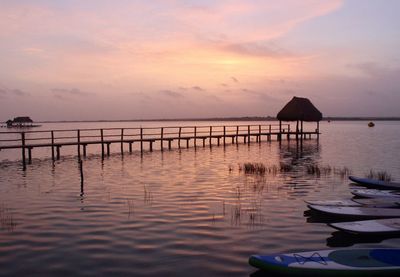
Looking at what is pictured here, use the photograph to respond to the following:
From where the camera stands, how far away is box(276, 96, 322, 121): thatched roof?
46562 mm

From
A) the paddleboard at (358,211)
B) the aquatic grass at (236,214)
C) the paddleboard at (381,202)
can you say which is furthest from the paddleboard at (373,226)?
the aquatic grass at (236,214)

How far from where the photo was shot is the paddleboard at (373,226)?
352 inches

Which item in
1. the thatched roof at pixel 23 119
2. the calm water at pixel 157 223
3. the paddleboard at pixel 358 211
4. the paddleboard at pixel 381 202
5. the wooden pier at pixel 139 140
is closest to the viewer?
the calm water at pixel 157 223

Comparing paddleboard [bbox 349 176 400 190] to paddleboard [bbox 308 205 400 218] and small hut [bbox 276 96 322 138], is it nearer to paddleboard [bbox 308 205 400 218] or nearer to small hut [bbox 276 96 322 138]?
paddleboard [bbox 308 205 400 218]

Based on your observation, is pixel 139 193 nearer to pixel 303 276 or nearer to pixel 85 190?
pixel 85 190

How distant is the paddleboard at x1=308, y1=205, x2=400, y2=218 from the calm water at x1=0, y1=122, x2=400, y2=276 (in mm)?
355

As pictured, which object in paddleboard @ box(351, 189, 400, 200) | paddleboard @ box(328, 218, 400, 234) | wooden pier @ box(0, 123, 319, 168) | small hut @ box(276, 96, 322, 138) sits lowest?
paddleboard @ box(328, 218, 400, 234)

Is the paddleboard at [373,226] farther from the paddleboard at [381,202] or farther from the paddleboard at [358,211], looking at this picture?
the paddleboard at [381,202]

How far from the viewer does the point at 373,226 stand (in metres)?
9.21

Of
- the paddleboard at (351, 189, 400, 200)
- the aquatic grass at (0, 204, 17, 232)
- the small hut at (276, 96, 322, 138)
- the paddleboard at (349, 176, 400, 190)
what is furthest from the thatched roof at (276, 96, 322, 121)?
the aquatic grass at (0, 204, 17, 232)

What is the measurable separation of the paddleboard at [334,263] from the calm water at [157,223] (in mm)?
518

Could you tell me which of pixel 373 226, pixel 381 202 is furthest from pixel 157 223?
pixel 381 202

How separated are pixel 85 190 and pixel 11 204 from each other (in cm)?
269

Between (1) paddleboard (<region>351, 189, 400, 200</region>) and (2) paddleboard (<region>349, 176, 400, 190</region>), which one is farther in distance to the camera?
(2) paddleboard (<region>349, 176, 400, 190</region>)
